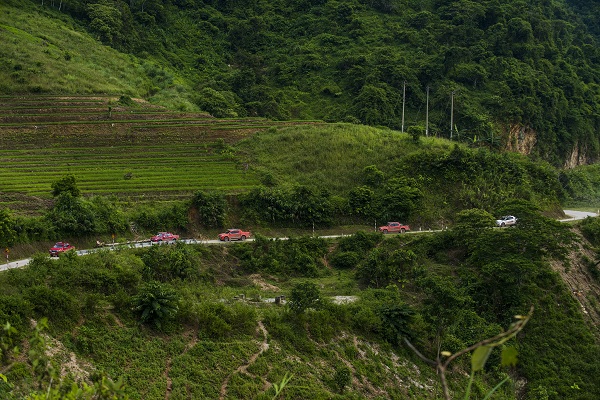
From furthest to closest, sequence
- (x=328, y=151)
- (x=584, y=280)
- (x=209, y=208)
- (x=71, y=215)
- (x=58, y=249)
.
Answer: (x=328, y=151) → (x=584, y=280) → (x=209, y=208) → (x=71, y=215) → (x=58, y=249)

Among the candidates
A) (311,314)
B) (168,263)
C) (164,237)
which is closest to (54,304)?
(168,263)

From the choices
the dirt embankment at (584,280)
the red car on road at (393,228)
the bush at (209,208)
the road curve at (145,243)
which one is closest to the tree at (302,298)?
the road curve at (145,243)

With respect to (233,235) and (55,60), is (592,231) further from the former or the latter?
(55,60)

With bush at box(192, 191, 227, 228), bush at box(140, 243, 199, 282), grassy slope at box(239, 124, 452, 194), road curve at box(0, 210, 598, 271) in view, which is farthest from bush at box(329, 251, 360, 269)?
bush at box(140, 243, 199, 282)

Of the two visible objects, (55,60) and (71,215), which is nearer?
(71,215)

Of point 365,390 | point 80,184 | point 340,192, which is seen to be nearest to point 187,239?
point 80,184

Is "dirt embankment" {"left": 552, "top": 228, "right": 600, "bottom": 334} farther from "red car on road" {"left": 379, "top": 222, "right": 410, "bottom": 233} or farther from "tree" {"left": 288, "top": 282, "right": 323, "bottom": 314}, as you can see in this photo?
"tree" {"left": 288, "top": 282, "right": 323, "bottom": 314}
